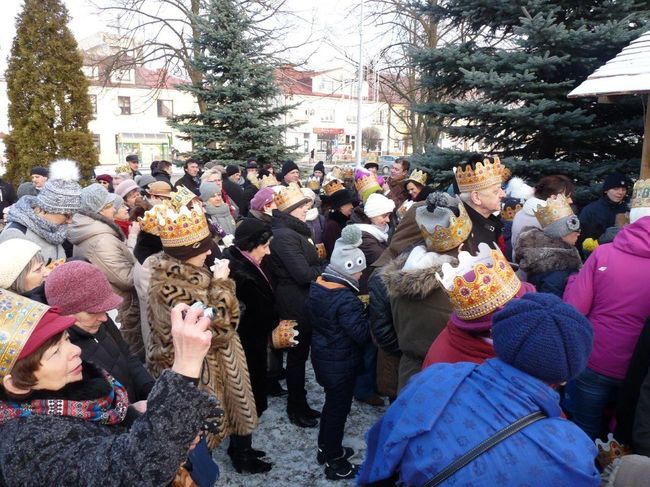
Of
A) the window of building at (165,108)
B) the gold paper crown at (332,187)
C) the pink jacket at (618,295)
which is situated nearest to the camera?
the pink jacket at (618,295)

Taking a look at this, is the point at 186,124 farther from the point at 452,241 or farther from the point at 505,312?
the point at 505,312

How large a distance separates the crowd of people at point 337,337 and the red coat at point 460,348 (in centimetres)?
1

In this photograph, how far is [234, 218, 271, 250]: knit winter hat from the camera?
4.09 m

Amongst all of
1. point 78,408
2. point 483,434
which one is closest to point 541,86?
point 483,434

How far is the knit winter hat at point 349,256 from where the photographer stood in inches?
143

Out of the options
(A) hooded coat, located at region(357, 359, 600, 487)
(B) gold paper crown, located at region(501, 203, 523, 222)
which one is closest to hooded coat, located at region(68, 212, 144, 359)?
A: (A) hooded coat, located at region(357, 359, 600, 487)

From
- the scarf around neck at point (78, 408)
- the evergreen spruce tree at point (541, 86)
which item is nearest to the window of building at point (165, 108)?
the evergreen spruce tree at point (541, 86)

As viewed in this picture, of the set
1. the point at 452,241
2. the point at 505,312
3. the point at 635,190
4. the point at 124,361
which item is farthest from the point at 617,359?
the point at 124,361

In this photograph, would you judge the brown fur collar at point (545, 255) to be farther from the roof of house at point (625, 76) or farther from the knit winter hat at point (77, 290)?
the knit winter hat at point (77, 290)

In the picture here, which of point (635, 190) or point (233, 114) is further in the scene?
point (233, 114)

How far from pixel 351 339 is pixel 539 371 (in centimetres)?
221

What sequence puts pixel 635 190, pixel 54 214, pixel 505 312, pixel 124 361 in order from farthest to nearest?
pixel 54 214 < pixel 635 190 < pixel 124 361 < pixel 505 312

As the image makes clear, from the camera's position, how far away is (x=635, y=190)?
395cm

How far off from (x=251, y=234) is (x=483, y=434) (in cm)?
288
